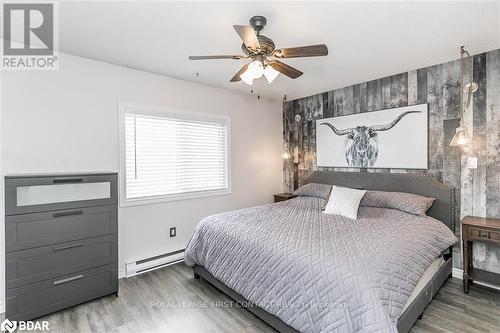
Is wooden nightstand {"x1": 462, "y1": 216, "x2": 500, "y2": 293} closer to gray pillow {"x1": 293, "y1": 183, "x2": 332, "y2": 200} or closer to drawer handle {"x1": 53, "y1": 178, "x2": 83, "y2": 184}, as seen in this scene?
gray pillow {"x1": 293, "y1": 183, "x2": 332, "y2": 200}

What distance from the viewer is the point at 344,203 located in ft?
9.77

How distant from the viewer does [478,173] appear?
2.78m

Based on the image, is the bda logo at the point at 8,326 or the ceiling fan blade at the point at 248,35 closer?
the ceiling fan blade at the point at 248,35

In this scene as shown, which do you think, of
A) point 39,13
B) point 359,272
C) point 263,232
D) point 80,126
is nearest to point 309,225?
point 263,232

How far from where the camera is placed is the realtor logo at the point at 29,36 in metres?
1.92

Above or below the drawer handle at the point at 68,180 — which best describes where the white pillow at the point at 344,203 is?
below

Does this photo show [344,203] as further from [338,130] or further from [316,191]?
[338,130]

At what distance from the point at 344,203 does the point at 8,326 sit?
10.9 feet

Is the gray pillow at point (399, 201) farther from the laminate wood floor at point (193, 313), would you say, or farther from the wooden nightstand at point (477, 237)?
the laminate wood floor at point (193, 313)

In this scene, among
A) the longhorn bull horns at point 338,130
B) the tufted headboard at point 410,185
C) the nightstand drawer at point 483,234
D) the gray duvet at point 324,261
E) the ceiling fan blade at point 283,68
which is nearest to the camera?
the gray duvet at point 324,261

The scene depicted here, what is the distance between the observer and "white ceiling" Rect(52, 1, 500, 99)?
6.21ft

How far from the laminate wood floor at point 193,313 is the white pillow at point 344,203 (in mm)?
1091

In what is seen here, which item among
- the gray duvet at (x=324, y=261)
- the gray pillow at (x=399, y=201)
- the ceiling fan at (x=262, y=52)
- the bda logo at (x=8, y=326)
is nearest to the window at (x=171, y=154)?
the gray duvet at (x=324, y=261)

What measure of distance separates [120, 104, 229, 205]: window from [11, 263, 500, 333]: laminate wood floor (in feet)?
3.79
